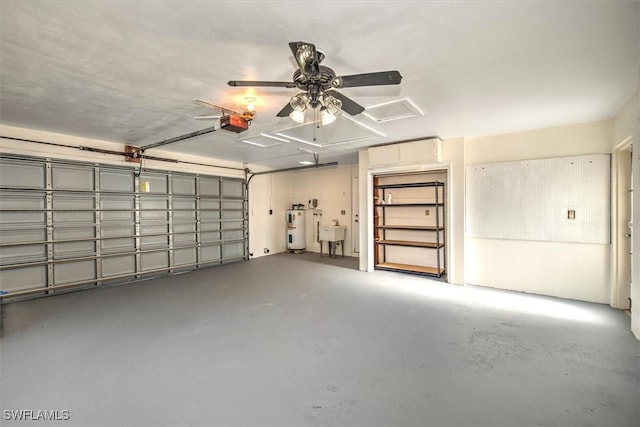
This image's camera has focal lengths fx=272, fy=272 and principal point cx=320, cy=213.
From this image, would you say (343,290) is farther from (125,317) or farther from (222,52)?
(222,52)

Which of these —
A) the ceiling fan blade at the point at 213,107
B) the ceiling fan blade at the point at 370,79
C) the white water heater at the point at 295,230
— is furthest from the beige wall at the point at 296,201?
the ceiling fan blade at the point at 370,79

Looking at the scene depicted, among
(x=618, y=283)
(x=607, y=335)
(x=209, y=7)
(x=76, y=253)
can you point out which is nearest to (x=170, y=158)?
(x=76, y=253)

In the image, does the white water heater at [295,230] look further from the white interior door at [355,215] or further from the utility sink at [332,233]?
the white interior door at [355,215]

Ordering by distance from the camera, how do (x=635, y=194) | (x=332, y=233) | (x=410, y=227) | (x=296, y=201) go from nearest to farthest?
(x=635, y=194), (x=410, y=227), (x=332, y=233), (x=296, y=201)

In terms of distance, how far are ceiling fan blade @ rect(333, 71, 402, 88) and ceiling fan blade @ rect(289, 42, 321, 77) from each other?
0.62 feet

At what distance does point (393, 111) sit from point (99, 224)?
5081 mm

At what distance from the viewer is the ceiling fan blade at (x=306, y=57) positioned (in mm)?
1579

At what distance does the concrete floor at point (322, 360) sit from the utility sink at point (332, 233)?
3361 millimetres

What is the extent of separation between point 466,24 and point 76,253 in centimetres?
591

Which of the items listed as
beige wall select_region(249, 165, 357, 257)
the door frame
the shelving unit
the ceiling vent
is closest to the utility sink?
beige wall select_region(249, 165, 357, 257)

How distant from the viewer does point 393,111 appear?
3322 mm

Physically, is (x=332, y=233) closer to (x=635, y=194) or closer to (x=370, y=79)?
(x=635, y=194)

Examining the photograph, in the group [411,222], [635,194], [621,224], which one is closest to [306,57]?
[635,194]

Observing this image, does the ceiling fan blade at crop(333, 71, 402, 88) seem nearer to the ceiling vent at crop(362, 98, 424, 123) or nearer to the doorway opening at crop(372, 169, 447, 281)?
the ceiling vent at crop(362, 98, 424, 123)
